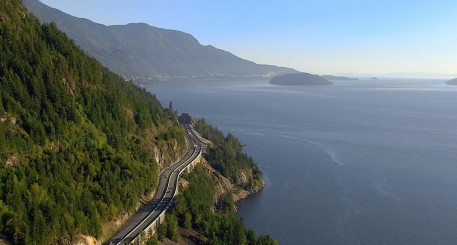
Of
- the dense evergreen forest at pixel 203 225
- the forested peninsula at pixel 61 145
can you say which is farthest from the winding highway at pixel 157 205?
the dense evergreen forest at pixel 203 225

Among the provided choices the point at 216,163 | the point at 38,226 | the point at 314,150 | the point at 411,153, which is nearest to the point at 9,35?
the point at 38,226

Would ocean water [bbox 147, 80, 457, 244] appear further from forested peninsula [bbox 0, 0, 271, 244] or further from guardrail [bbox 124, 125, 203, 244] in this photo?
forested peninsula [bbox 0, 0, 271, 244]

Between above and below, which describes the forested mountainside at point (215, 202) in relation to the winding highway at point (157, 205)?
below

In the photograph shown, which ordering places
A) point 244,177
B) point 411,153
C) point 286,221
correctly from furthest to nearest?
point 411,153 → point 244,177 → point 286,221

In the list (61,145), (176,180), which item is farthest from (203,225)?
(61,145)

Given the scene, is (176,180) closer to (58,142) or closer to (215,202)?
(215,202)

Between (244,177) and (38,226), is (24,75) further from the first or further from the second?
(244,177)

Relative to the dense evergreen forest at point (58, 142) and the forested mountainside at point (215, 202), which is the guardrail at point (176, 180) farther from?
the dense evergreen forest at point (58, 142)
